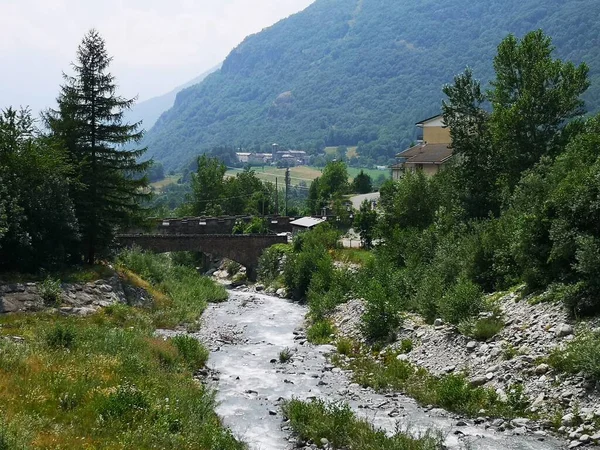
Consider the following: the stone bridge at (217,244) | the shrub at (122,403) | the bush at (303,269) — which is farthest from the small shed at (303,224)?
the shrub at (122,403)

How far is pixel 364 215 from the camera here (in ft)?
193

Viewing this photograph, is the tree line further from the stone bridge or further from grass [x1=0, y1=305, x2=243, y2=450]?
the stone bridge

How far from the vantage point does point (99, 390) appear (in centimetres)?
1797

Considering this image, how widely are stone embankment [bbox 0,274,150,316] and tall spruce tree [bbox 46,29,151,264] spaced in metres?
4.05

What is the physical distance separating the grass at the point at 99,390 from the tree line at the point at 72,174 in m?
7.35

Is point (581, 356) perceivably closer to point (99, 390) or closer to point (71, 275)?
point (99, 390)

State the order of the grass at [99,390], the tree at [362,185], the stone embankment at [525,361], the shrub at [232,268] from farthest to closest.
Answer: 1. the tree at [362,185]
2. the shrub at [232,268]
3. the stone embankment at [525,361]
4. the grass at [99,390]

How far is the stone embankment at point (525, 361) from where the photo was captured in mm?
17609

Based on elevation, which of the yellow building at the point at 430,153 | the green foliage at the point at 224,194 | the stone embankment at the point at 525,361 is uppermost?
the yellow building at the point at 430,153

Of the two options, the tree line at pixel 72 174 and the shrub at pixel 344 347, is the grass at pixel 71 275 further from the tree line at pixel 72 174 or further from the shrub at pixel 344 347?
the shrub at pixel 344 347

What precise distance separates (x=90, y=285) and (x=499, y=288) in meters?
22.5

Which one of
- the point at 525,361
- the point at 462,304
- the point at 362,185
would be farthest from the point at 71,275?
the point at 362,185

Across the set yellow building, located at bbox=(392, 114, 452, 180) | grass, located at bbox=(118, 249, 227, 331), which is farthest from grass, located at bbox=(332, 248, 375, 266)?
yellow building, located at bbox=(392, 114, 452, 180)

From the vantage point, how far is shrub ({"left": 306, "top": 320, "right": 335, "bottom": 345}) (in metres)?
32.8
